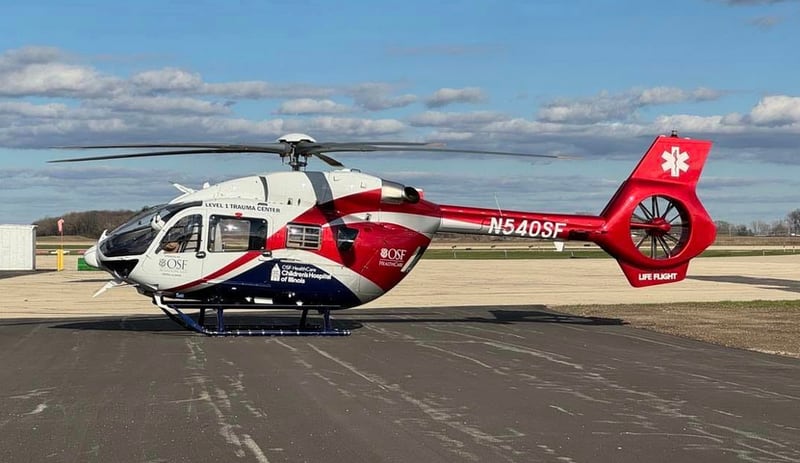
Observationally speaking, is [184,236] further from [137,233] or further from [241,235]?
[241,235]

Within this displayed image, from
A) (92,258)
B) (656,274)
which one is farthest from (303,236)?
(656,274)

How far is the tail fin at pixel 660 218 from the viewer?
21.8 metres

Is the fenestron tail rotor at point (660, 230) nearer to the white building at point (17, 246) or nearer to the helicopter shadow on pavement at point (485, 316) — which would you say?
the helicopter shadow on pavement at point (485, 316)

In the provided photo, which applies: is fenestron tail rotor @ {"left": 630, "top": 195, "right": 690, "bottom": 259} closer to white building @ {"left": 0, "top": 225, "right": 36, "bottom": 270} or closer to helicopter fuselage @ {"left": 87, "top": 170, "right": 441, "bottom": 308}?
helicopter fuselage @ {"left": 87, "top": 170, "right": 441, "bottom": 308}

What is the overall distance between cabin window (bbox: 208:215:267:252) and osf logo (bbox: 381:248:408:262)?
2566 millimetres

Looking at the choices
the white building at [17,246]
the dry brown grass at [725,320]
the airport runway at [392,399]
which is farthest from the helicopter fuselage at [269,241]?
the white building at [17,246]

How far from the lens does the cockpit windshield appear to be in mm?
18891

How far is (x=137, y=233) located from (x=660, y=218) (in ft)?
38.2

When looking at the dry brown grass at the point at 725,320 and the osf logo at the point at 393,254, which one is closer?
the dry brown grass at the point at 725,320

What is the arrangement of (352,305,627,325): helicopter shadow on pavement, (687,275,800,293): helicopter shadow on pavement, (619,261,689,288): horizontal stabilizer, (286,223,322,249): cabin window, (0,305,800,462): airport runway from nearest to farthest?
(0,305,800,462): airport runway < (286,223,322,249): cabin window < (619,261,689,288): horizontal stabilizer < (352,305,627,325): helicopter shadow on pavement < (687,275,800,293): helicopter shadow on pavement

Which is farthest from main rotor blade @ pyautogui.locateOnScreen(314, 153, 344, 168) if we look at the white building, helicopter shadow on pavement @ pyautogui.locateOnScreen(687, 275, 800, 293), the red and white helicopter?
the white building

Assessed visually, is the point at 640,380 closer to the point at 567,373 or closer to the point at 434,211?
the point at 567,373

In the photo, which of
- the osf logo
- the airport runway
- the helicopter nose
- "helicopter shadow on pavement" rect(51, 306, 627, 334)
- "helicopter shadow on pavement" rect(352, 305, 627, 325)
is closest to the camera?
the airport runway

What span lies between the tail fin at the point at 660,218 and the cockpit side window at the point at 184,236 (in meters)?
9.07
